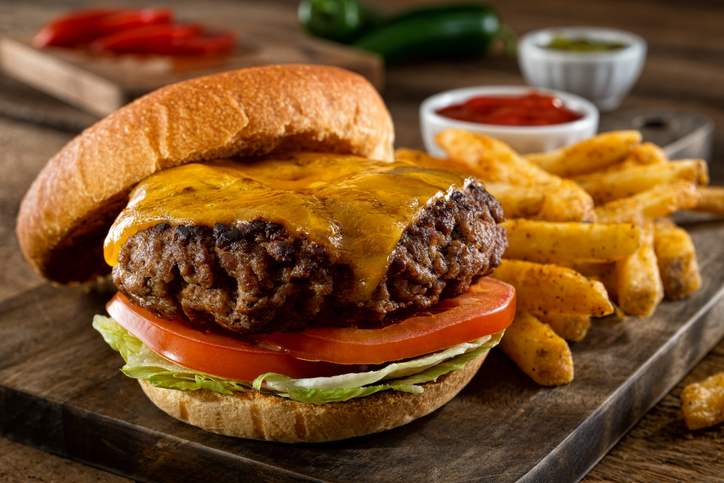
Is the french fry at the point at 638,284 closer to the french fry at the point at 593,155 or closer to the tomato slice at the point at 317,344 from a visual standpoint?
the french fry at the point at 593,155

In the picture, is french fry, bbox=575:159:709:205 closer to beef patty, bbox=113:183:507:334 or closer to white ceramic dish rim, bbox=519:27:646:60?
beef patty, bbox=113:183:507:334

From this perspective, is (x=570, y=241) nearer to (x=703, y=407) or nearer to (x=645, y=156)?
(x=703, y=407)

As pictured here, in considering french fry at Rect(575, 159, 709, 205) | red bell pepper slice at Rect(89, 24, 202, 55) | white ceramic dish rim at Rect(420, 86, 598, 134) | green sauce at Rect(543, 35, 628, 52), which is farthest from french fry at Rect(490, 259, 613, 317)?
red bell pepper slice at Rect(89, 24, 202, 55)

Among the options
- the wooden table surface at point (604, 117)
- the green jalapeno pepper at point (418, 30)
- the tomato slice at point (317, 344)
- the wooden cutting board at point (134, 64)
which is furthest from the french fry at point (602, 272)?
the green jalapeno pepper at point (418, 30)

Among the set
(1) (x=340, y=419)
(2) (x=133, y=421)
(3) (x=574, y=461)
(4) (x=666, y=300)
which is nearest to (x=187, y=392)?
(2) (x=133, y=421)

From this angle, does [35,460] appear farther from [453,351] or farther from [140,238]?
[453,351]

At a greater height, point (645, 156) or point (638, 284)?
point (645, 156)

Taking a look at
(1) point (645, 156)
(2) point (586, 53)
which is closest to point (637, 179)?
(1) point (645, 156)
